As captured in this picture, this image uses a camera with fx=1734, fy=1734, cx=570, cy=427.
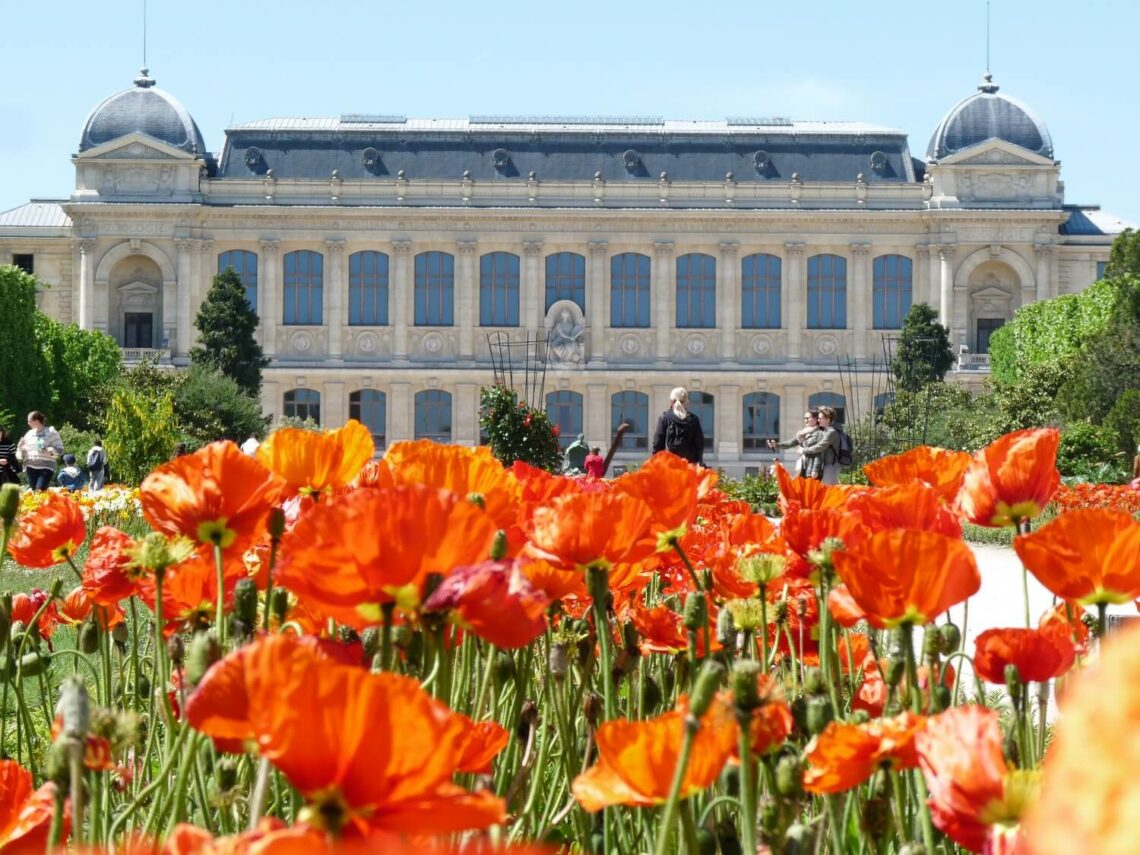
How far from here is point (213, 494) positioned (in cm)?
179

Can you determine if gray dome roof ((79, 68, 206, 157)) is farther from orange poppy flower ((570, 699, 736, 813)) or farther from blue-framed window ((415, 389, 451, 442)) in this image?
orange poppy flower ((570, 699, 736, 813))

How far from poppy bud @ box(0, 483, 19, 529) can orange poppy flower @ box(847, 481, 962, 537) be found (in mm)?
991

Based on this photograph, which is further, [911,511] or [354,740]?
[911,511]

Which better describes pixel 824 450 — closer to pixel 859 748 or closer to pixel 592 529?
pixel 592 529

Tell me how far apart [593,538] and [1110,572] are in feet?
1.61

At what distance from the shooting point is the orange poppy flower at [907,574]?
150cm

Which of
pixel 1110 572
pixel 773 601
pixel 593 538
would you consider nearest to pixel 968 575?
pixel 1110 572

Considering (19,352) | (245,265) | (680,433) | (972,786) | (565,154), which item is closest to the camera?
(972,786)

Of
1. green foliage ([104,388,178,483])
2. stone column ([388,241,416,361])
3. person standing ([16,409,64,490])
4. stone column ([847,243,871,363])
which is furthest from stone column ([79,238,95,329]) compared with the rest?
person standing ([16,409,64,490])

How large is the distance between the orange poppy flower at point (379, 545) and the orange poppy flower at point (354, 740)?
281mm

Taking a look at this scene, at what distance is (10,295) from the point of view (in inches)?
1371

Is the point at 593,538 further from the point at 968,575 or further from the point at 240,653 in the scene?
the point at 240,653

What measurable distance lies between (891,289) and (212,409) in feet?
77.2

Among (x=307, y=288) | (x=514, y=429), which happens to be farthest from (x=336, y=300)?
(x=514, y=429)
